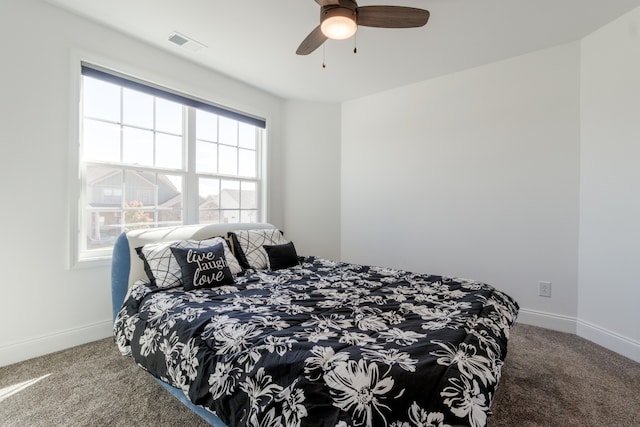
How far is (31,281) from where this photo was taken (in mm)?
2174

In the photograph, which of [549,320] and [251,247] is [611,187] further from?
[251,247]

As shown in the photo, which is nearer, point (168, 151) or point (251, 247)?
point (251, 247)

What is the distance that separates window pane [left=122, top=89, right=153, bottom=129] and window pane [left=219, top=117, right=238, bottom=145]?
787 mm

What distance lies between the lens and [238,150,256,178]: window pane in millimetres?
3732

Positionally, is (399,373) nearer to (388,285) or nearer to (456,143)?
(388,285)

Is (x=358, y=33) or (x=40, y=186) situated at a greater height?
(x=358, y=33)

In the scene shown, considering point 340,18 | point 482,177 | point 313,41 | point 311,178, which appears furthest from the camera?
point 311,178

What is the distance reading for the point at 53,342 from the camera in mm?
2258

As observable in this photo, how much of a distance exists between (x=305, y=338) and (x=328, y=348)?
142 millimetres

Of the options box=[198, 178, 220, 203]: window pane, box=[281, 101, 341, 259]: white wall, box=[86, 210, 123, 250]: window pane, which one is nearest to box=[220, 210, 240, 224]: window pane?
box=[198, 178, 220, 203]: window pane

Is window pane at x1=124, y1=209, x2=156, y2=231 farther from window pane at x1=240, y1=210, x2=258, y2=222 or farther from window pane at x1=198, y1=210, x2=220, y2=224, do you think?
window pane at x1=240, y1=210, x2=258, y2=222

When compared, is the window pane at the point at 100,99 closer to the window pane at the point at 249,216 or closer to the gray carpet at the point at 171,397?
the window pane at the point at 249,216

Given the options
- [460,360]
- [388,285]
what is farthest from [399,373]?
[388,285]

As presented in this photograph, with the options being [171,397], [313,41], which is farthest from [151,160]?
[171,397]
